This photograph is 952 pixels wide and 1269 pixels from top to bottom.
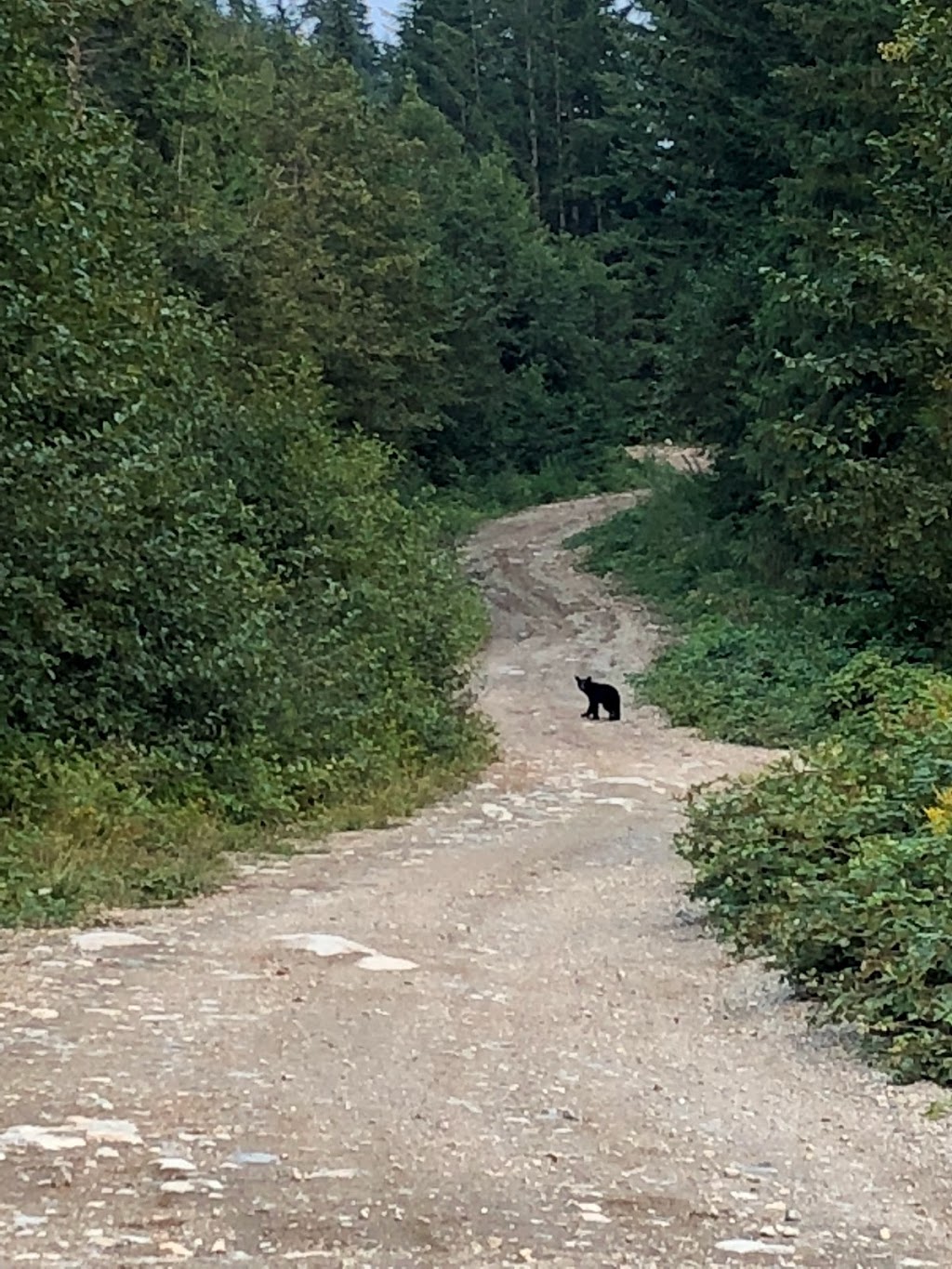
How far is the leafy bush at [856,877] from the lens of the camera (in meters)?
6.79

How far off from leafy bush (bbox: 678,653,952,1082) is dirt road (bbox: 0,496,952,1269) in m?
0.22

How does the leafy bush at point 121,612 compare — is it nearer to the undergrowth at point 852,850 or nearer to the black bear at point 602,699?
the undergrowth at point 852,850

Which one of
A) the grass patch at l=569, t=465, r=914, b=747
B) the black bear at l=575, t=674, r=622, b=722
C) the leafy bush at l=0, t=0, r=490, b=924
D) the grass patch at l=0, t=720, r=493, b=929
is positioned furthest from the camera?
the black bear at l=575, t=674, r=622, b=722

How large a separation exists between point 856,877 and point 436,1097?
2808mm

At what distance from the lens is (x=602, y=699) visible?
20578 mm

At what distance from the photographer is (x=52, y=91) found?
1185cm

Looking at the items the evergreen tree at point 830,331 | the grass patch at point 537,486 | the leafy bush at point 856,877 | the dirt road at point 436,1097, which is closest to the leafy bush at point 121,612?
the dirt road at point 436,1097

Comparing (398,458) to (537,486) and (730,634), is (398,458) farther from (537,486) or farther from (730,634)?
(537,486)

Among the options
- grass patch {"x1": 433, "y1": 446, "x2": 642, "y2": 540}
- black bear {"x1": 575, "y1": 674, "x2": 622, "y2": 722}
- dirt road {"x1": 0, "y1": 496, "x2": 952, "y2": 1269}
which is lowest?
black bear {"x1": 575, "y1": 674, "x2": 622, "y2": 722}

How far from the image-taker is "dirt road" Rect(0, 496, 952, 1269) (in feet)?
14.8

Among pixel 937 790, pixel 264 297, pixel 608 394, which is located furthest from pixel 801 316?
pixel 608 394

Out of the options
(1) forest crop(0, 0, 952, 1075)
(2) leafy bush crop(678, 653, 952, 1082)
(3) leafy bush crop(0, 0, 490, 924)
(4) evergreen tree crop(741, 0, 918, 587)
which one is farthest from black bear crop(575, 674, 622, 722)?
(2) leafy bush crop(678, 653, 952, 1082)

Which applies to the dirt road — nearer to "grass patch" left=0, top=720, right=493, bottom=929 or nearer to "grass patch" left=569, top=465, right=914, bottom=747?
"grass patch" left=0, top=720, right=493, bottom=929

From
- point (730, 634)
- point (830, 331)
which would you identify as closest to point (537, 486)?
point (730, 634)
